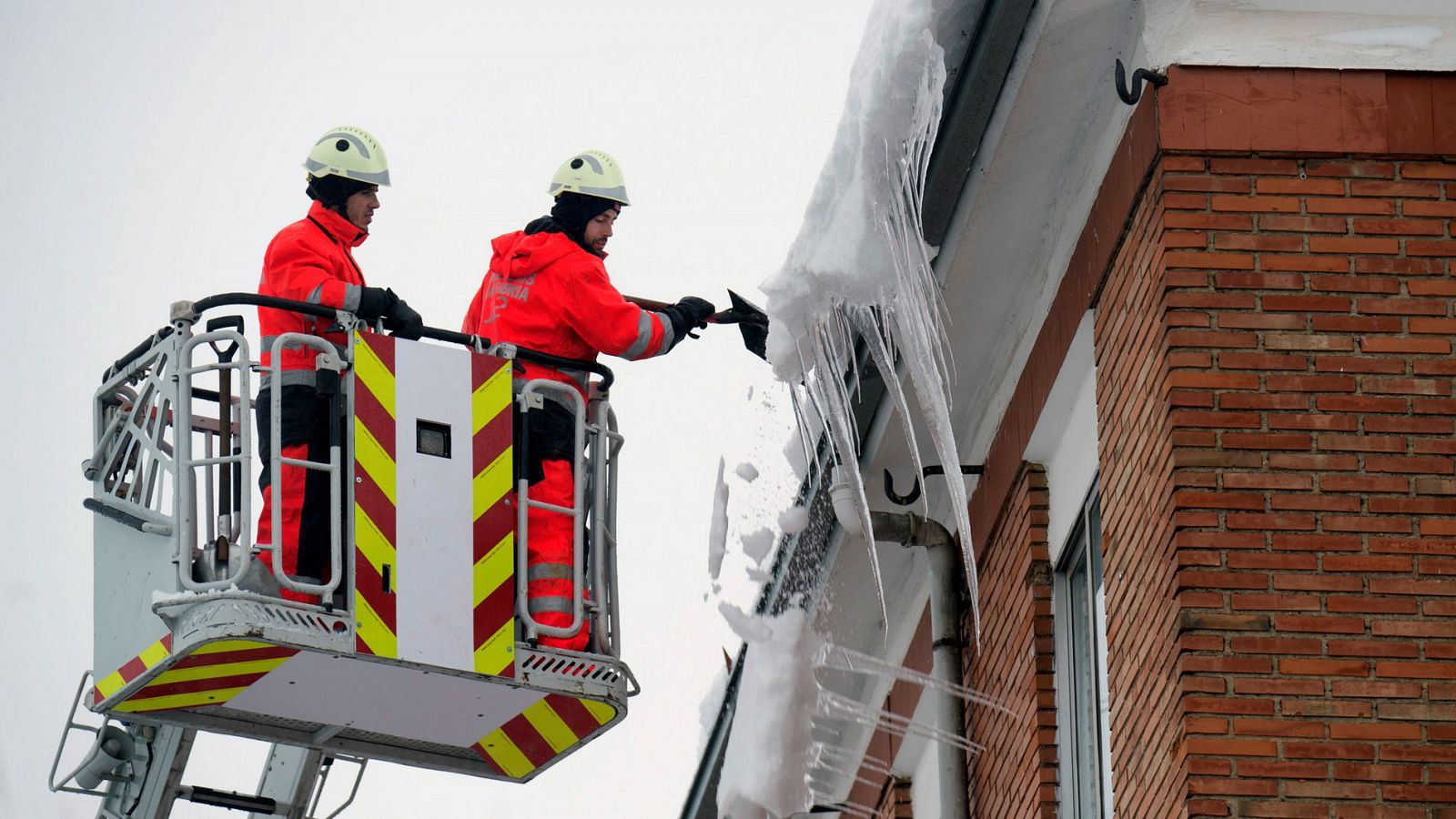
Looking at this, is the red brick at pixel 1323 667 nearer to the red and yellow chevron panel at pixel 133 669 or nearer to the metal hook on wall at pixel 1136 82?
the metal hook on wall at pixel 1136 82

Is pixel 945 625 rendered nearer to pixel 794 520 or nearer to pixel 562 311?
pixel 794 520

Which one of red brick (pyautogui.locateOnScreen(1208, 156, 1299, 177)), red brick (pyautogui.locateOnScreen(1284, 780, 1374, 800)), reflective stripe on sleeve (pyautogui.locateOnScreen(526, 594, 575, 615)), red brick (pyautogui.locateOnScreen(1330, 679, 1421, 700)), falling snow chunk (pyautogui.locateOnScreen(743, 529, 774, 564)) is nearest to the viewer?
red brick (pyautogui.locateOnScreen(1284, 780, 1374, 800))

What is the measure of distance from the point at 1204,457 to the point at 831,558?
150 inches

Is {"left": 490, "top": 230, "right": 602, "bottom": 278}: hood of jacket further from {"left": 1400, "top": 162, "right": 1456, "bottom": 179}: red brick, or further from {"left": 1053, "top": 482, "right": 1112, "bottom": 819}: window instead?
{"left": 1400, "top": 162, "right": 1456, "bottom": 179}: red brick

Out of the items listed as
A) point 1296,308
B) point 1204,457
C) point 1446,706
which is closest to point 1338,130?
point 1296,308

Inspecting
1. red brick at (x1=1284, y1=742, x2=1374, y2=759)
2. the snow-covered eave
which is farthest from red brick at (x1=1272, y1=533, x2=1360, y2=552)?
the snow-covered eave

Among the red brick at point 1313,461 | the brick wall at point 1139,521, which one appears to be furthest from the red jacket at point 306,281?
the red brick at point 1313,461

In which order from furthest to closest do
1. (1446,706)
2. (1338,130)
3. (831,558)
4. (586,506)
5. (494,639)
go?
(831,558) < (586,506) < (494,639) < (1338,130) < (1446,706)

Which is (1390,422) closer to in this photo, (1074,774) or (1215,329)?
(1215,329)

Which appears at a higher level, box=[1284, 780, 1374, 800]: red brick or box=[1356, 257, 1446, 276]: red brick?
box=[1356, 257, 1446, 276]: red brick

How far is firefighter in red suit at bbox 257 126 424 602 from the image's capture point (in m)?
8.41

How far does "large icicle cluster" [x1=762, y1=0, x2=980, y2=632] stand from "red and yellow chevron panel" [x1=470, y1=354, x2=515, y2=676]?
1.03 meters

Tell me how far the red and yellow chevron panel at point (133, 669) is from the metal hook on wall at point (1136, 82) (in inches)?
140

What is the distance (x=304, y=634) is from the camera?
26.5 ft
